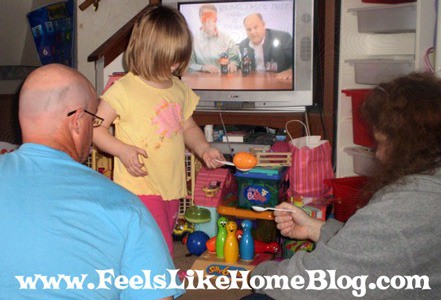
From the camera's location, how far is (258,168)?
2.58 meters

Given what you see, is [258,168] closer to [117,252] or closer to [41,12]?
[117,252]

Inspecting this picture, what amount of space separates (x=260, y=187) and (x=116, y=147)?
0.92 m

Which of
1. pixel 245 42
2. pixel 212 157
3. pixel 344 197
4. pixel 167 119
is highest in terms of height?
pixel 245 42

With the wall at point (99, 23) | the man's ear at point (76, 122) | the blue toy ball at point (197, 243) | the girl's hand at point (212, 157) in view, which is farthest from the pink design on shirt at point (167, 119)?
the wall at point (99, 23)

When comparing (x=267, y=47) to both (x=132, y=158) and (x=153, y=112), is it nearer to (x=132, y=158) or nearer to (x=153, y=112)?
(x=153, y=112)

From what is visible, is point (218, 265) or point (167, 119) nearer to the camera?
point (167, 119)

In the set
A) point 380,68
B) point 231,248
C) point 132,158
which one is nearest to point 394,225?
point 132,158

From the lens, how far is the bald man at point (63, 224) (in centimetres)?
87

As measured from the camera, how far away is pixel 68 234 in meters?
0.88

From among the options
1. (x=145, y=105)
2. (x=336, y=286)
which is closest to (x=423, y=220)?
(x=336, y=286)

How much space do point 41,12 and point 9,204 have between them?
10.7ft

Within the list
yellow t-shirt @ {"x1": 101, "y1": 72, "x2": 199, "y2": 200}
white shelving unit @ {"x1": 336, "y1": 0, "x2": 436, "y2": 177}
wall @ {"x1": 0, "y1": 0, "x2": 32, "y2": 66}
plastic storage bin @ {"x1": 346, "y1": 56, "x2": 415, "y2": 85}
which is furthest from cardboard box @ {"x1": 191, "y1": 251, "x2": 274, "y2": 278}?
wall @ {"x1": 0, "y1": 0, "x2": 32, "y2": 66}

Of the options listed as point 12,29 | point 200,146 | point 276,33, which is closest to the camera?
point 200,146

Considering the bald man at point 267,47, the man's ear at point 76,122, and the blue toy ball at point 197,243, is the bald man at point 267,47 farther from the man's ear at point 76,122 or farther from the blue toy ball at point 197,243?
the man's ear at point 76,122
